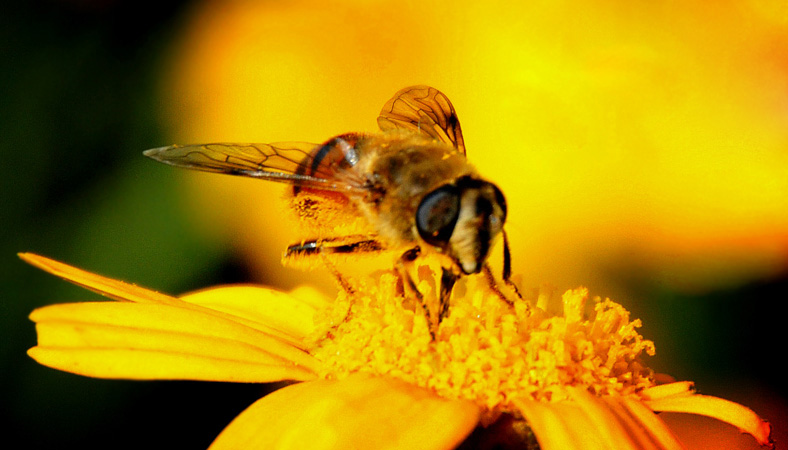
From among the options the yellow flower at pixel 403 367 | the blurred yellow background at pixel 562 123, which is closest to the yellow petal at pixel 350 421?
the yellow flower at pixel 403 367

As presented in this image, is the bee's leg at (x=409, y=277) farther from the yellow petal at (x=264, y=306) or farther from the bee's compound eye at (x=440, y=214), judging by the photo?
the yellow petal at (x=264, y=306)

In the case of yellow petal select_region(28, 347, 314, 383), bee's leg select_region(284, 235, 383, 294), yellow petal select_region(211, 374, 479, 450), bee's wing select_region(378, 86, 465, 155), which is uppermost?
bee's wing select_region(378, 86, 465, 155)

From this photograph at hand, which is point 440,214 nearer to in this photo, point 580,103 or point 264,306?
point 264,306

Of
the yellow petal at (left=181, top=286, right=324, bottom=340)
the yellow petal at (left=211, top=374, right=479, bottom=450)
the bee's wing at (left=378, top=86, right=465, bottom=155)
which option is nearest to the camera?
the yellow petal at (left=211, top=374, right=479, bottom=450)

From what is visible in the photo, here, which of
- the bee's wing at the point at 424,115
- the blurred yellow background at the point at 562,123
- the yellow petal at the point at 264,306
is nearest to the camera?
the yellow petal at the point at 264,306

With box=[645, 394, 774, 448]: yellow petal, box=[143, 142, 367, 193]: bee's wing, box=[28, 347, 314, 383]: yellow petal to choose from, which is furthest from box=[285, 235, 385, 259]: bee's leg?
box=[645, 394, 774, 448]: yellow petal

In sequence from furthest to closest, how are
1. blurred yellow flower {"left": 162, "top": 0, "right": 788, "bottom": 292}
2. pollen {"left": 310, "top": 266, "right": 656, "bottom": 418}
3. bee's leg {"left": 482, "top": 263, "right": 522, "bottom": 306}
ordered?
blurred yellow flower {"left": 162, "top": 0, "right": 788, "bottom": 292}, bee's leg {"left": 482, "top": 263, "right": 522, "bottom": 306}, pollen {"left": 310, "top": 266, "right": 656, "bottom": 418}

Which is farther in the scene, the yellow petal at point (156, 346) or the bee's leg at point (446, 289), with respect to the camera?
the bee's leg at point (446, 289)

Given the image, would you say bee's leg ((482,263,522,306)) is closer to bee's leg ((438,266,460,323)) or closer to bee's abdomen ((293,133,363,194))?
bee's leg ((438,266,460,323))
